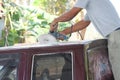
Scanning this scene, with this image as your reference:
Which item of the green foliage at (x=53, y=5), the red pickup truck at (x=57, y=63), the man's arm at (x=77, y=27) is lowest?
the red pickup truck at (x=57, y=63)

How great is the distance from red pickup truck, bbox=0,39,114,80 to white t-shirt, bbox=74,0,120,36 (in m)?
0.22

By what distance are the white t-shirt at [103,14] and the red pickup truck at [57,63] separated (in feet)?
0.71

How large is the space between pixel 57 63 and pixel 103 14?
74 cm

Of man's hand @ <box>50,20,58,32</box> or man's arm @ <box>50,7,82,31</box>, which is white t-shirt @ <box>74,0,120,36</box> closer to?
man's arm @ <box>50,7,82,31</box>

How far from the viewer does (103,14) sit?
3.56 m

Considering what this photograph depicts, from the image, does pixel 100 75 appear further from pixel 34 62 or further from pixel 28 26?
pixel 28 26

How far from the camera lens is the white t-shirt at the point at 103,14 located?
352 cm

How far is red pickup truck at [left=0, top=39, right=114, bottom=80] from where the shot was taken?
3.22 meters

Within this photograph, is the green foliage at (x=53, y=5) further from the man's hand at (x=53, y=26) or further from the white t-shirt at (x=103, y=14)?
the white t-shirt at (x=103, y=14)

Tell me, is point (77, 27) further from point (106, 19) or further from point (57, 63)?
point (57, 63)

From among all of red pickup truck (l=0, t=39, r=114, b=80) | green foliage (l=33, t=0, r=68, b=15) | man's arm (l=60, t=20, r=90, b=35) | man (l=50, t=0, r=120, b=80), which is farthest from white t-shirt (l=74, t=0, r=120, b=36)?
green foliage (l=33, t=0, r=68, b=15)

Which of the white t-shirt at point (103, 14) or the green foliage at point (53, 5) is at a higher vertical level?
the green foliage at point (53, 5)

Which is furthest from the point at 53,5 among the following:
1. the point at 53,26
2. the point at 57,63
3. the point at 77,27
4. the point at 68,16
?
the point at 57,63

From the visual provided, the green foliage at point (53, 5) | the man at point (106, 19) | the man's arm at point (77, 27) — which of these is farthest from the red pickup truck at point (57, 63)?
the green foliage at point (53, 5)
